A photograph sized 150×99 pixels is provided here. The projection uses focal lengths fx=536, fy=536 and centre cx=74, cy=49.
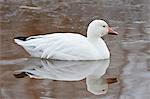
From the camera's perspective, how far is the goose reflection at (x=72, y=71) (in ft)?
22.9

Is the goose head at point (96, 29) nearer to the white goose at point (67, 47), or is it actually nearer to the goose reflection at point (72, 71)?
the white goose at point (67, 47)

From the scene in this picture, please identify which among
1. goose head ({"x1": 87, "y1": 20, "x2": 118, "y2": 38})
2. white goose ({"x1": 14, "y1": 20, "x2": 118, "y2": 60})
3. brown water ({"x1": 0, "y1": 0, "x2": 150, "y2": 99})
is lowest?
brown water ({"x1": 0, "y1": 0, "x2": 150, "y2": 99})

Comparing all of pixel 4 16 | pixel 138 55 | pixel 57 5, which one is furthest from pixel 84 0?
pixel 138 55

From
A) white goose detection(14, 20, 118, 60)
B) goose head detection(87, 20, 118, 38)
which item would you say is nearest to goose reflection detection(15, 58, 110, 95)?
white goose detection(14, 20, 118, 60)

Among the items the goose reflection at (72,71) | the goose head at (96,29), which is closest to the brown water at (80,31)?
the goose reflection at (72,71)

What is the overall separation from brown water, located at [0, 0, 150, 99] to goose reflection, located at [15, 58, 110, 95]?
12cm

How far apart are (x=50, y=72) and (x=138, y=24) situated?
378 cm

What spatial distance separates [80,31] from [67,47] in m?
2.05

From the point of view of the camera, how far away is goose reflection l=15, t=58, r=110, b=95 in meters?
6.98

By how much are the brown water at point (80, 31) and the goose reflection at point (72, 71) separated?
0.12 m

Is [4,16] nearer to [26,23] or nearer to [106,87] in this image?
[26,23]

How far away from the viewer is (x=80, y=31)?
9.97 meters

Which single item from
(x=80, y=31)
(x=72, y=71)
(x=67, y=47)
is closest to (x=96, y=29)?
(x=67, y=47)

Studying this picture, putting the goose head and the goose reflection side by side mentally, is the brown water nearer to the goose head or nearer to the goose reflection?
the goose reflection
